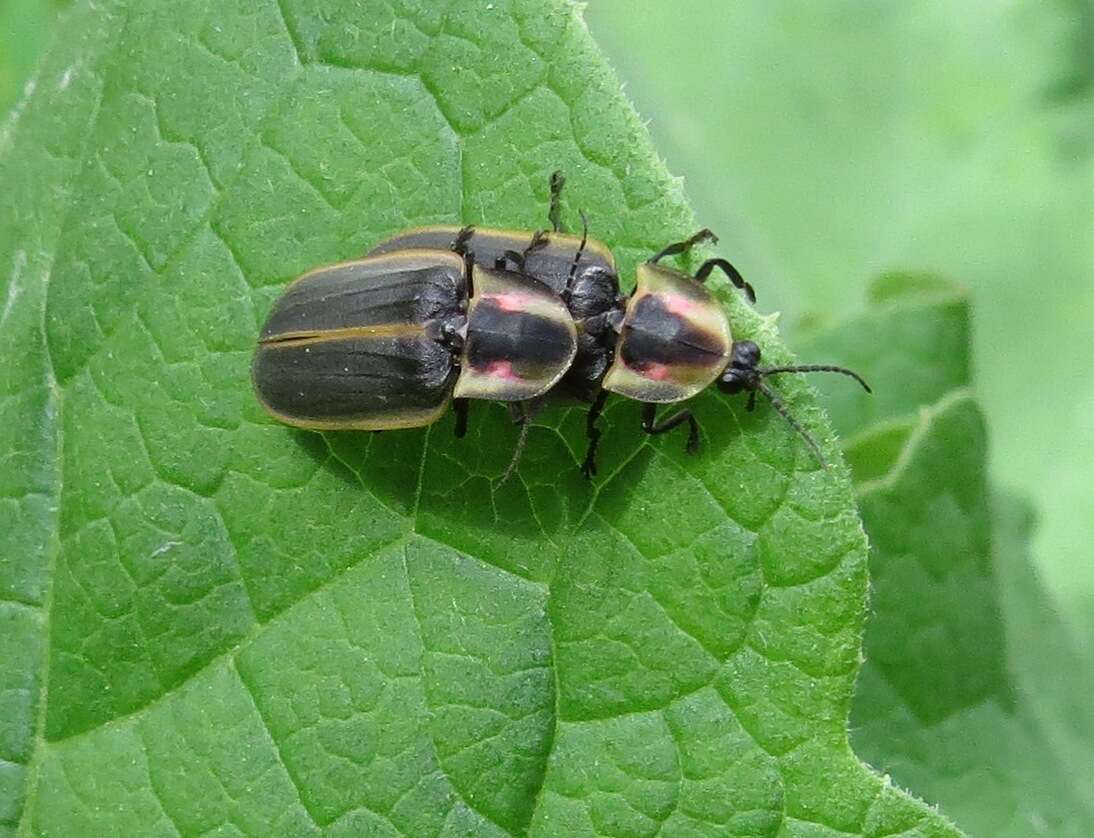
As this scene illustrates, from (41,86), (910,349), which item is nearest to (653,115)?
(910,349)

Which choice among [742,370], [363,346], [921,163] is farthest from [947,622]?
[921,163]

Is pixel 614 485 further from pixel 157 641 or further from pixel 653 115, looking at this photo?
pixel 653 115

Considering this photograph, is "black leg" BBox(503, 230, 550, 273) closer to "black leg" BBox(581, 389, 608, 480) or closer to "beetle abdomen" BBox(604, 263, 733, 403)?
"beetle abdomen" BBox(604, 263, 733, 403)

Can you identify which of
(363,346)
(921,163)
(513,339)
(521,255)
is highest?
(921,163)

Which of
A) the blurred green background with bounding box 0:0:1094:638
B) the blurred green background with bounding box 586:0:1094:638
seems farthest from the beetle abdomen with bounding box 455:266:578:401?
the blurred green background with bounding box 0:0:1094:638

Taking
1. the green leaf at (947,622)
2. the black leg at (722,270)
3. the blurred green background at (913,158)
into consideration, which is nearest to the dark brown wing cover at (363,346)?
the black leg at (722,270)

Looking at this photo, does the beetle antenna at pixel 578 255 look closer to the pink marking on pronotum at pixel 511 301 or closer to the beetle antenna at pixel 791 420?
the pink marking on pronotum at pixel 511 301

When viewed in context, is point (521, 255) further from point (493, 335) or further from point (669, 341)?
point (669, 341)

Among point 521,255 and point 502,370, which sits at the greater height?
point 521,255
